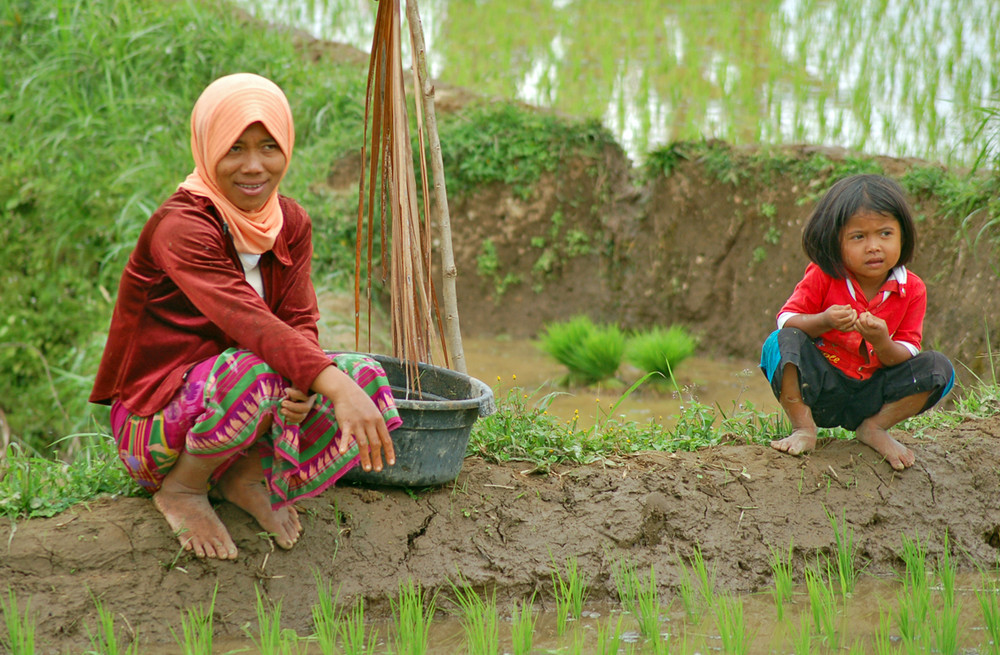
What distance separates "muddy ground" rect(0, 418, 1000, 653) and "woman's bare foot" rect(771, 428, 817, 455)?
0.03 metres

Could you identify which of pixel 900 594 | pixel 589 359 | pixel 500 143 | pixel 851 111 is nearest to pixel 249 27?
pixel 500 143

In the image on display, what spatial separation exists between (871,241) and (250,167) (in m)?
1.61

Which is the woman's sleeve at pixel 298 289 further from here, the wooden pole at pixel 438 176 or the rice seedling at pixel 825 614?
the rice seedling at pixel 825 614

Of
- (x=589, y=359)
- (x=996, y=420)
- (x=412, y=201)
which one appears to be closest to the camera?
(x=412, y=201)

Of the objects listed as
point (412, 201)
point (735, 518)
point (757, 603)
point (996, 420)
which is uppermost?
point (412, 201)

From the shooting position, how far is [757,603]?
8.07ft

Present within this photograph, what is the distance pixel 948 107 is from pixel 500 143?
234 cm

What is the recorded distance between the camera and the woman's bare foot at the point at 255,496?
7.45ft

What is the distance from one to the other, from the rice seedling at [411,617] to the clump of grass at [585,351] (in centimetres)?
229

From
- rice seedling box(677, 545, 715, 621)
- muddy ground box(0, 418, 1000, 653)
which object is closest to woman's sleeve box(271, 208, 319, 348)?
muddy ground box(0, 418, 1000, 653)

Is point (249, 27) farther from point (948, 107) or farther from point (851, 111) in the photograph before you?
point (948, 107)

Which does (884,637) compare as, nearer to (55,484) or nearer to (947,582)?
(947,582)

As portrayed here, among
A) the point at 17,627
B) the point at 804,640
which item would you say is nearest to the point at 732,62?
the point at 804,640

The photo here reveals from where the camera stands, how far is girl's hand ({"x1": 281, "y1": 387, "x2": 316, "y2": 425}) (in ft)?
6.57
